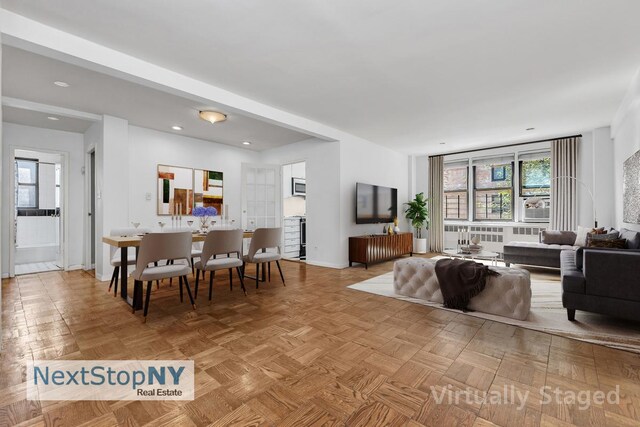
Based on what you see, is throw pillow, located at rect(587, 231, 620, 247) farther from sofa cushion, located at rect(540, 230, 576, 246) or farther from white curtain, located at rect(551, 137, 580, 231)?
white curtain, located at rect(551, 137, 580, 231)

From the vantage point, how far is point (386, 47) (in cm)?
264

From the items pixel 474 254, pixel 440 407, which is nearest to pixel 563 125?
pixel 474 254

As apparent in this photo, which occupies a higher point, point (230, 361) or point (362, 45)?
point (362, 45)

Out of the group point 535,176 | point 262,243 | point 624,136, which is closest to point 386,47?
point 262,243

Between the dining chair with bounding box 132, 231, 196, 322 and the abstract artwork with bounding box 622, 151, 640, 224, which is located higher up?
the abstract artwork with bounding box 622, 151, 640, 224

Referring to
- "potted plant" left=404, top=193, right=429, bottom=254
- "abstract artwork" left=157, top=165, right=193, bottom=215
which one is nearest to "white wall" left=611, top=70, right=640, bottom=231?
"potted plant" left=404, top=193, right=429, bottom=254

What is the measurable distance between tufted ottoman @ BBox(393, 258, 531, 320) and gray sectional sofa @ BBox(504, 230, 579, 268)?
239 cm

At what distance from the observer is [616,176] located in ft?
15.7

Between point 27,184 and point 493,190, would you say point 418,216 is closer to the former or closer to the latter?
point 493,190

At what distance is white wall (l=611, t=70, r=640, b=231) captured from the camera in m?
3.37

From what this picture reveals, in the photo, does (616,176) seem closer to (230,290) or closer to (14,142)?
(230,290)

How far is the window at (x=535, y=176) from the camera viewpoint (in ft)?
20.1

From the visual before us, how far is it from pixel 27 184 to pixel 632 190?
10.6 metres

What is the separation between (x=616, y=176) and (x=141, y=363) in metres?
6.92
